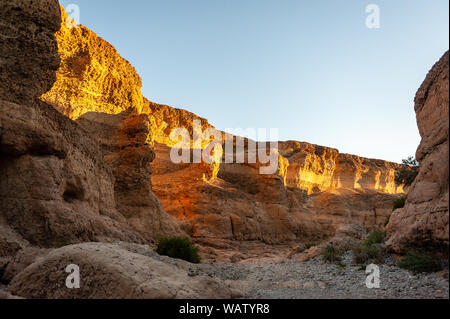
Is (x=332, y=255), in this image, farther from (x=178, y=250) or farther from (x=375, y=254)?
(x=178, y=250)

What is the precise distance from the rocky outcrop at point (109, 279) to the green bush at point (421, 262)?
3053mm

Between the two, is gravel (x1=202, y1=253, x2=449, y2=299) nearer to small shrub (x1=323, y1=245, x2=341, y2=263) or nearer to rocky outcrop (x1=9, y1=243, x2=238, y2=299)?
rocky outcrop (x1=9, y1=243, x2=238, y2=299)

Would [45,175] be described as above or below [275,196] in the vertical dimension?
above

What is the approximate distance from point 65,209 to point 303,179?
3525 cm

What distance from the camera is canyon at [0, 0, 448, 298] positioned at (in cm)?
531

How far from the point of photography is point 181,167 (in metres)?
23.3

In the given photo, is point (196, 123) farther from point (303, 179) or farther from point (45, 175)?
point (45, 175)

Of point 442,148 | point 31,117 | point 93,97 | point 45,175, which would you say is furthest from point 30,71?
point 93,97

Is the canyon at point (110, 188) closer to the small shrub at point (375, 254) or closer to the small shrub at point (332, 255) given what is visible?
→ the small shrub at point (375, 254)

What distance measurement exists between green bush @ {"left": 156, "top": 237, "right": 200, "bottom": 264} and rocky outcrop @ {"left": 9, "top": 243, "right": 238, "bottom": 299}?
4.11m

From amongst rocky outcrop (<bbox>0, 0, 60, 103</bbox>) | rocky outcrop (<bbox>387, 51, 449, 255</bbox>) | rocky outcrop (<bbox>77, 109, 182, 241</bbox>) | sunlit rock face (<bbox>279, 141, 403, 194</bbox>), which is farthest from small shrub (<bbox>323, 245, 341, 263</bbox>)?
sunlit rock face (<bbox>279, 141, 403, 194</bbox>)

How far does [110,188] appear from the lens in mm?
12141

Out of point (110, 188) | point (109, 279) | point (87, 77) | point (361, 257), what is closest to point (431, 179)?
point (361, 257)

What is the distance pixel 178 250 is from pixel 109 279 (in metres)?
5.21
